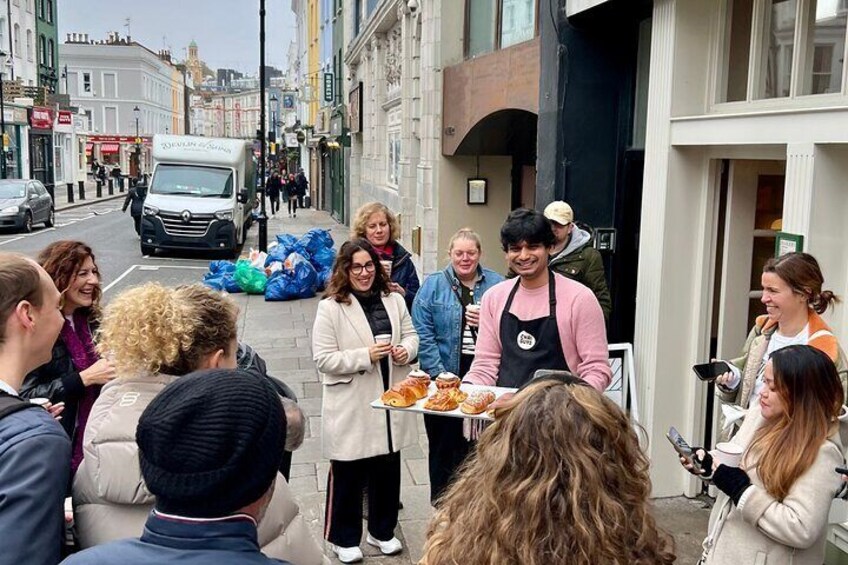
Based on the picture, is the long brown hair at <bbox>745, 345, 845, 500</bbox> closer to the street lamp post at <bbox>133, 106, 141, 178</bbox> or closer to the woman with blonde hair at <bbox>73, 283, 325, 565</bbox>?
the woman with blonde hair at <bbox>73, 283, 325, 565</bbox>

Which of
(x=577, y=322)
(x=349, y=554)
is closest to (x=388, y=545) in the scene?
(x=349, y=554)

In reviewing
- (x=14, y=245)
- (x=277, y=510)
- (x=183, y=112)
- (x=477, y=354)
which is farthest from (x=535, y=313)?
(x=183, y=112)

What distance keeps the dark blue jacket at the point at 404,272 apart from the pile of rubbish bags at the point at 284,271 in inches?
320

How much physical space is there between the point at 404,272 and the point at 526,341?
1.93 meters

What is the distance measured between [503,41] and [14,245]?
15975mm

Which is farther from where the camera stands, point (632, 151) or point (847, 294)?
point (632, 151)

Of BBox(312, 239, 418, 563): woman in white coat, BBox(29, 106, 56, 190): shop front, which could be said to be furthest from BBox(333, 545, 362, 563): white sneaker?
BBox(29, 106, 56, 190): shop front

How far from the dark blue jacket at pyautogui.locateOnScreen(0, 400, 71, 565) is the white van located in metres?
18.5

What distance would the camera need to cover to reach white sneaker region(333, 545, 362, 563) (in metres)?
4.48

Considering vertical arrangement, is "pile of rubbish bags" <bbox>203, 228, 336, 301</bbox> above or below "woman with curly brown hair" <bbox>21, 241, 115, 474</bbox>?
below

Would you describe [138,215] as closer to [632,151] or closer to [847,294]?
[632,151]

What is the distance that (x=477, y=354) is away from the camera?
165 inches

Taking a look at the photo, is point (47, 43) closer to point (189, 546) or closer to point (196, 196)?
point (196, 196)

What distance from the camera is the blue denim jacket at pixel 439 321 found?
189 inches
